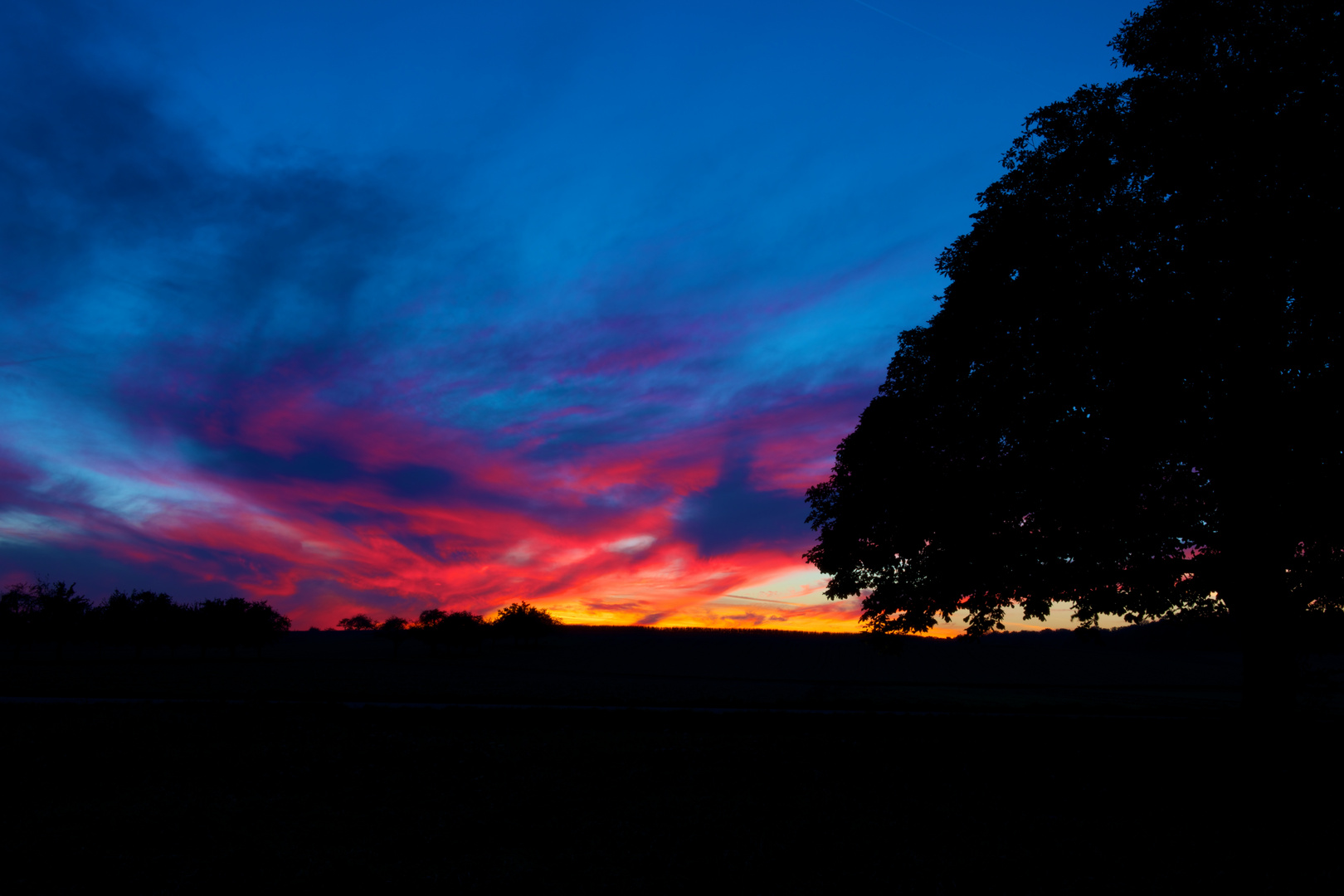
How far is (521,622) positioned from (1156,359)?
126 meters

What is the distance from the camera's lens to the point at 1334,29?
518 inches

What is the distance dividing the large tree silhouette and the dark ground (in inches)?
152

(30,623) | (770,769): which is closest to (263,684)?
(770,769)

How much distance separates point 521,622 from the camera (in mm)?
128875

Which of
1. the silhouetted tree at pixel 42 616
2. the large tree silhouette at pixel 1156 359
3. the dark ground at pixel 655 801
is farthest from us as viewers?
the silhouetted tree at pixel 42 616

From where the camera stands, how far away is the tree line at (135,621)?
9306 cm

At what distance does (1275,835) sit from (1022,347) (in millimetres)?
9382

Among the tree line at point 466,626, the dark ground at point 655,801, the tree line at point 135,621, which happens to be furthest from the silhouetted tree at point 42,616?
the dark ground at point 655,801

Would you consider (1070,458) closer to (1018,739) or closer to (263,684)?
(1018,739)

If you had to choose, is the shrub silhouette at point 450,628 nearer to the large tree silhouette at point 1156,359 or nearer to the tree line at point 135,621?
the tree line at point 135,621

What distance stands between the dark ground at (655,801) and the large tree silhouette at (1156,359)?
152 inches

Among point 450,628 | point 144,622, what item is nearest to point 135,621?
point 144,622

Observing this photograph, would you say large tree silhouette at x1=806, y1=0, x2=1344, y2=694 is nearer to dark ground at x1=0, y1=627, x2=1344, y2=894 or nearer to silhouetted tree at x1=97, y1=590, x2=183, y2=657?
dark ground at x1=0, y1=627, x2=1344, y2=894

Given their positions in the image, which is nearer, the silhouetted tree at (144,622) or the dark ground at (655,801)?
the dark ground at (655,801)
